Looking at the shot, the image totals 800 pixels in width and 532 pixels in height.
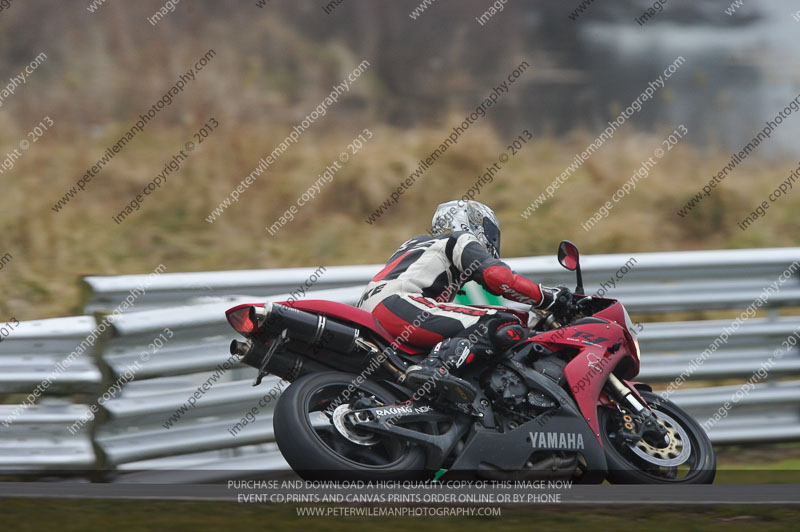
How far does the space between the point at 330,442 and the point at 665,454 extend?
175 centimetres

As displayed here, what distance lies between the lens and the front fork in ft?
16.5

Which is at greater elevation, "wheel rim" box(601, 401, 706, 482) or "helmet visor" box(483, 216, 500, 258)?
"helmet visor" box(483, 216, 500, 258)

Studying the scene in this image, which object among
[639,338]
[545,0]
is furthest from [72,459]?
[545,0]

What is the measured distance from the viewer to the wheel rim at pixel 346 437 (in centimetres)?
443

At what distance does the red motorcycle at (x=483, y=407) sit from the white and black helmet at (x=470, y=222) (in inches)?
18.0

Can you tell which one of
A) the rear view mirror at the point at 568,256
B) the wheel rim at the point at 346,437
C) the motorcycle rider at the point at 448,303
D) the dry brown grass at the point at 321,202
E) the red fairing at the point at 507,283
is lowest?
the dry brown grass at the point at 321,202

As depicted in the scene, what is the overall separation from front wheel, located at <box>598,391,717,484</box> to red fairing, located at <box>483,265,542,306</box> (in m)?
0.71

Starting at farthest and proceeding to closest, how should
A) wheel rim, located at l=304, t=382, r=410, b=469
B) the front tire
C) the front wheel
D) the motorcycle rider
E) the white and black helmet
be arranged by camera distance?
the white and black helmet, the front wheel, the motorcycle rider, wheel rim, located at l=304, t=382, r=410, b=469, the front tire

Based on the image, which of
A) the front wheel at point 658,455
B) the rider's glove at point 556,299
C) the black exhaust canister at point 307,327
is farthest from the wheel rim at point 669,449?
the black exhaust canister at point 307,327

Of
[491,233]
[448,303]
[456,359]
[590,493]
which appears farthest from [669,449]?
[491,233]

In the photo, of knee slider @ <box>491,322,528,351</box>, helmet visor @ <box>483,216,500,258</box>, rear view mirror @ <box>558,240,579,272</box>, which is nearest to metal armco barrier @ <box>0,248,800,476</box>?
helmet visor @ <box>483,216,500,258</box>

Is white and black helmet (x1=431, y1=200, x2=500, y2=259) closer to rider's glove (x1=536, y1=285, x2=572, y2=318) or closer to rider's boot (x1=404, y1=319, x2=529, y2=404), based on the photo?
rider's glove (x1=536, y1=285, x2=572, y2=318)

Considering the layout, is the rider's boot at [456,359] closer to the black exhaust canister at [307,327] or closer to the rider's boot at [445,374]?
the rider's boot at [445,374]

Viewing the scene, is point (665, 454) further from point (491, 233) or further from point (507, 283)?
point (491, 233)
